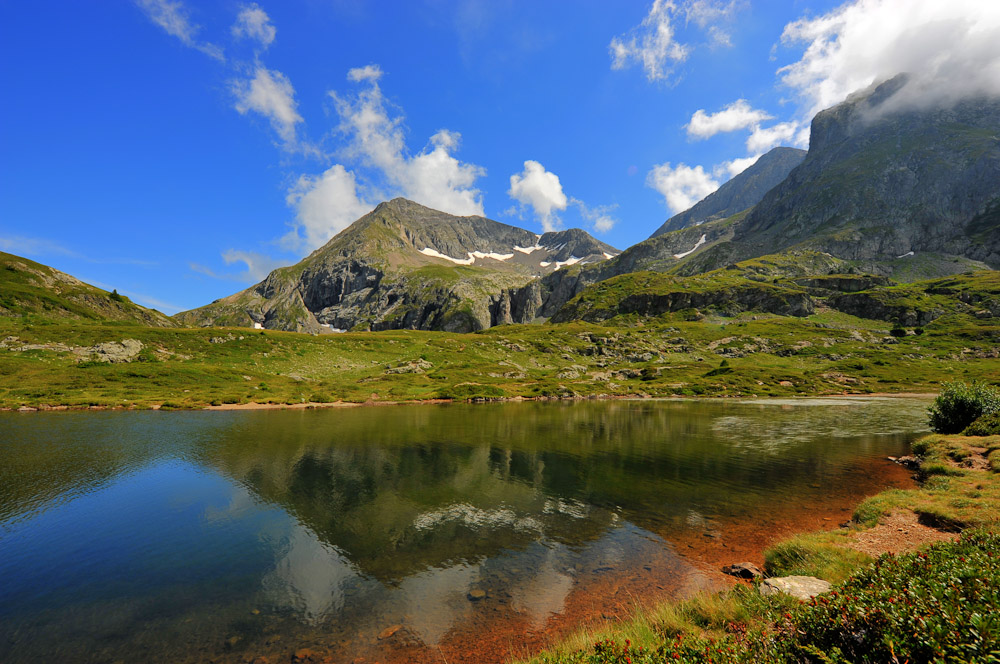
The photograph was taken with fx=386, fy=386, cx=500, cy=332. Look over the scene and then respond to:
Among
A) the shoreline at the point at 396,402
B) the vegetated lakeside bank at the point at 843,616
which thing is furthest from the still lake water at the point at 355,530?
the shoreline at the point at 396,402

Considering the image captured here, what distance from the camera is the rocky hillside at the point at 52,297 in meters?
109

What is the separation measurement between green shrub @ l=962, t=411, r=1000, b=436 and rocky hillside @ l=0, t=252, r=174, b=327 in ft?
614

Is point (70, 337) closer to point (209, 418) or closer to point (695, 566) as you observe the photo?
point (209, 418)

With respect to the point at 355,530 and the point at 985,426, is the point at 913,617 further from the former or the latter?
the point at 985,426

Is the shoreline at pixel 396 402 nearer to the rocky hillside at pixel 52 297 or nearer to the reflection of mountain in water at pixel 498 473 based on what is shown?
the reflection of mountain in water at pixel 498 473

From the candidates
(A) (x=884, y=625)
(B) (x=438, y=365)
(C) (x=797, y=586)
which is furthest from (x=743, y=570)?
(B) (x=438, y=365)

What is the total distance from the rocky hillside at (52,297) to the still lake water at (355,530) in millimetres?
97705

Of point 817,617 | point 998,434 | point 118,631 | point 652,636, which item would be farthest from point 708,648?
point 998,434

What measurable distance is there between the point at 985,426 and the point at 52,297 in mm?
205045

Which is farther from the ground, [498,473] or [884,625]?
[884,625]

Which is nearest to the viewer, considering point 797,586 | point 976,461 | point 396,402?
point 797,586

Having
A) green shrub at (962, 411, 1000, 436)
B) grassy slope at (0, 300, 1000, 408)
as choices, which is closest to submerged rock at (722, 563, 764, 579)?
green shrub at (962, 411, 1000, 436)

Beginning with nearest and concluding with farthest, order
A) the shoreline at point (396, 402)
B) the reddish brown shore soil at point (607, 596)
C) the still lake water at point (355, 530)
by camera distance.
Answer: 1. the reddish brown shore soil at point (607, 596)
2. the still lake water at point (355, 530)
3. the shoreline at point (396, 402)

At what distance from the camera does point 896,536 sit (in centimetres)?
1862
